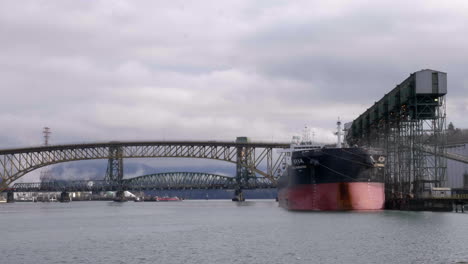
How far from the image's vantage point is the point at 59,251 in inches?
1474

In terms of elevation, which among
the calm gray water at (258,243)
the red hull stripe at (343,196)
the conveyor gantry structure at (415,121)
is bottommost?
the calm gray water at (258,243)

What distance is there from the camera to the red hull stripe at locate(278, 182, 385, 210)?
67.6 m

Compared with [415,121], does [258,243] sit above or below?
below

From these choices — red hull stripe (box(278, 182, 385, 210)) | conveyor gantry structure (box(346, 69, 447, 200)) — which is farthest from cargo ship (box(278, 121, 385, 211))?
conveyor gantry structure (box(346, 69, 447, 200))

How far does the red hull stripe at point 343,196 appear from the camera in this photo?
67.6 meters

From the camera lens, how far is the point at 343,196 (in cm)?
6750

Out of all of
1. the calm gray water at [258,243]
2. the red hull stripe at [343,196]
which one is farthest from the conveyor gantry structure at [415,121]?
the calm gray water at [258,243]

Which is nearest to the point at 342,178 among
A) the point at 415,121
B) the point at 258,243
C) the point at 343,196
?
the point at 343,196

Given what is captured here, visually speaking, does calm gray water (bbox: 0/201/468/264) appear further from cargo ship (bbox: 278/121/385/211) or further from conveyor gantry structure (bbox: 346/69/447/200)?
conveyor gantry structure (bbox: 346/69/447/200)

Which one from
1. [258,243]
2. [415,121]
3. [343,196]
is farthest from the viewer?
[415,121]

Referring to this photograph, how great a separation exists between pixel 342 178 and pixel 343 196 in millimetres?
1938

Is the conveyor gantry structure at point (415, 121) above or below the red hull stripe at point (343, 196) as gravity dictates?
above

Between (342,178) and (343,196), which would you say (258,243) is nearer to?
(343,196)

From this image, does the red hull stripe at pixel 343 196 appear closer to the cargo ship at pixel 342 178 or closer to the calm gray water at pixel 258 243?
the cargo ship at pixel 342 178
